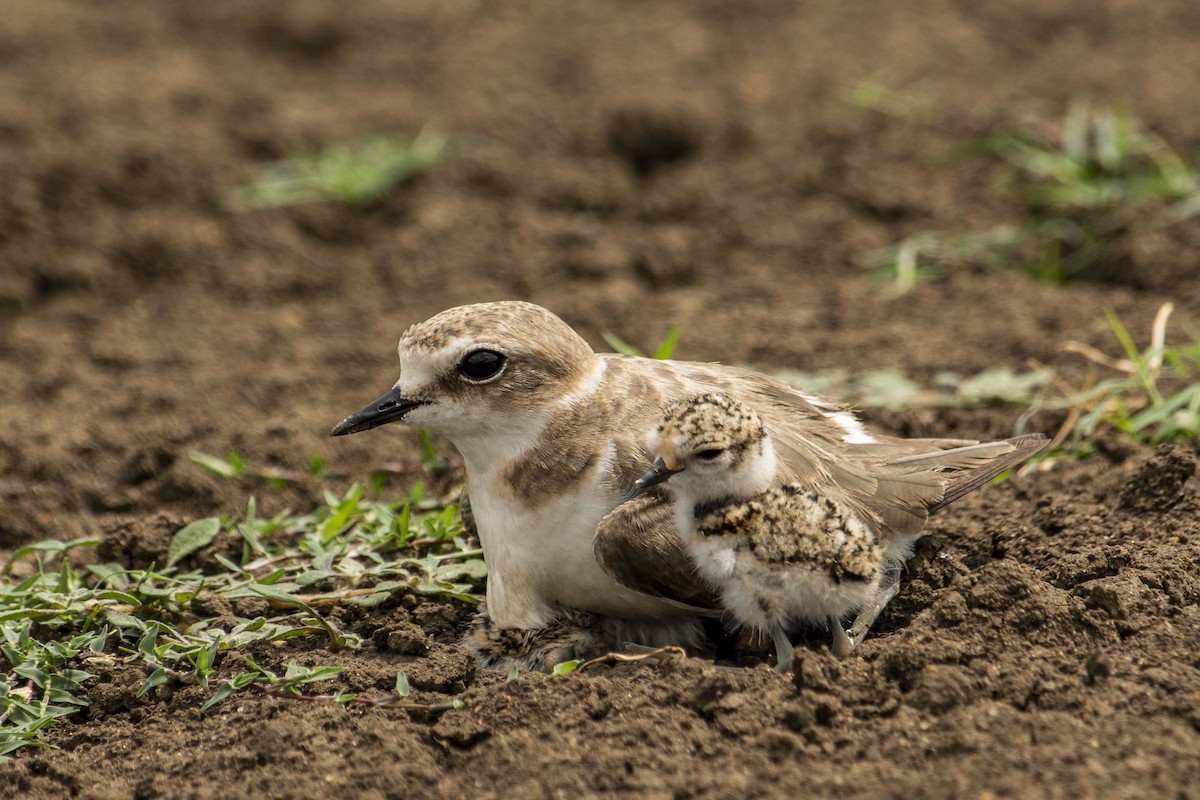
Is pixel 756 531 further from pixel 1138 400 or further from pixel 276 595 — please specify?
pixel 1138 400

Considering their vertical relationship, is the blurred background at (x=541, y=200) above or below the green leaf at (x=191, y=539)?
above

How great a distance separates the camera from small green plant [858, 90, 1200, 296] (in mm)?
7902

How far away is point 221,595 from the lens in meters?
4.93

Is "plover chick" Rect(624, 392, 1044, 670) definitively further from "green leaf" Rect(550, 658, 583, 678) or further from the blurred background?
the blurred background

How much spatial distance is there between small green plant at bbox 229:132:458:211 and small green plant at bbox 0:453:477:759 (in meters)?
3.83

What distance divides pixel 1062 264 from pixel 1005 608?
399 cm

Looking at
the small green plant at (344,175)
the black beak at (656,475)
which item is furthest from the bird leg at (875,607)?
the small green plant at (344,175)

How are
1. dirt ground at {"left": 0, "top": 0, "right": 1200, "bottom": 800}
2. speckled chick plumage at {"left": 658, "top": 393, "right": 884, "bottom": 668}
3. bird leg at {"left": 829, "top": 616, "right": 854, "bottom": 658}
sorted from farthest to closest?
1. bird leg at {"left": 829, "top": 616, "right": 854, "bottom": 658}
2. speckled chick plumage at {"left": 658, "top": 393, "right": 884, "bottom": 668}
3. dirt ground at {"left": 0, "top": 0, "right": 1200, "bottom": 800}

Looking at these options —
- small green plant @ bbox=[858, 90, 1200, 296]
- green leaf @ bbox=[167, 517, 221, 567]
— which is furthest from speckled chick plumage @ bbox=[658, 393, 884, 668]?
small green plant @ bbox=[858, 90, 1200, 296]

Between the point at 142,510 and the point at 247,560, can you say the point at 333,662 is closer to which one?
the point at 247,560

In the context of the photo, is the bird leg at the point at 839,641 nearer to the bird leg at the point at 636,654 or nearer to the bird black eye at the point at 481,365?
the bird leg at the point at 636,654

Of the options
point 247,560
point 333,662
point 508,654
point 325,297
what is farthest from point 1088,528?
A: point 325,297

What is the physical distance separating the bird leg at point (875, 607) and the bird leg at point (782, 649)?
0.19 metres

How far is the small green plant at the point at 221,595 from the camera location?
4.56m
